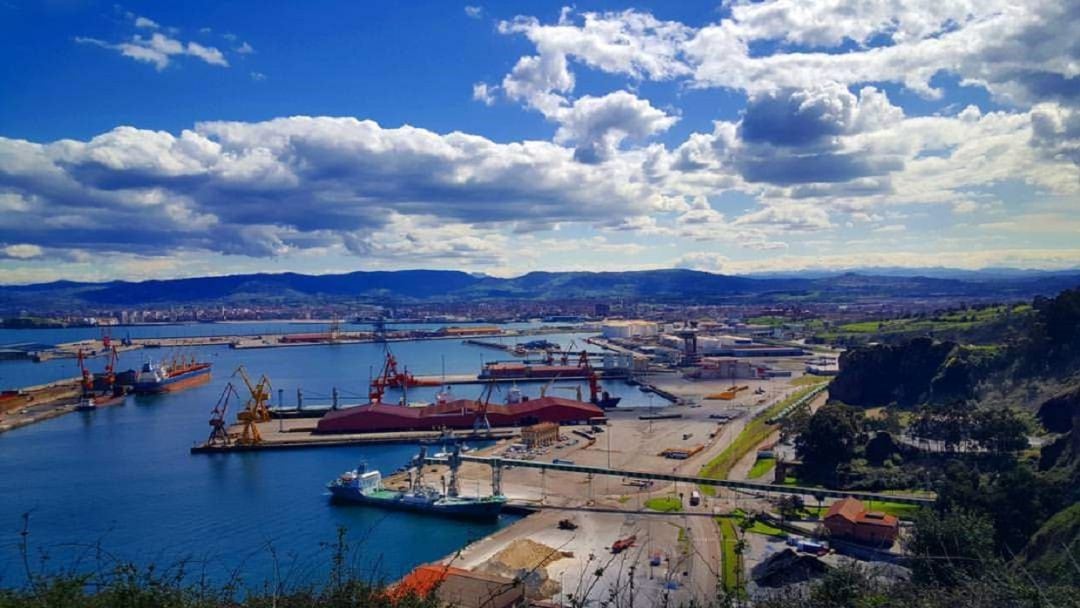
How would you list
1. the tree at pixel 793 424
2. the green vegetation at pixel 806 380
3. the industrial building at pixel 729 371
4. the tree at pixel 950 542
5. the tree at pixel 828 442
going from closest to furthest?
the tree at pixel 950 542 → the tree at pixel 828 442 → the tree at pixel 793 424 → the green vegetation at pixel 806 380 → the industrial building at pixel 729 371

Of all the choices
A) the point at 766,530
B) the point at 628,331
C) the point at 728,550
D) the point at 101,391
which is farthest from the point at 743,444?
the point at 628,331

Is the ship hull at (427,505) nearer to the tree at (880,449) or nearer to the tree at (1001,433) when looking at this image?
the tree at (880,449)

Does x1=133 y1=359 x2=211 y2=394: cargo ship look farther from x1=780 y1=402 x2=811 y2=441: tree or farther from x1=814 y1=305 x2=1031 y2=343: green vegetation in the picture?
x1=814 y1=305 x2=1031 y2=343: green vegetation

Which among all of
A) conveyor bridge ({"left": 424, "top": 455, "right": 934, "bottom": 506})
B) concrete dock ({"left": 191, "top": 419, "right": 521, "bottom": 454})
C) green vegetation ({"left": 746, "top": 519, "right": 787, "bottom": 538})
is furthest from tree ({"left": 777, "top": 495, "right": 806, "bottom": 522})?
concrete dock ({"left": 191, "top": 419, "right": 521, "bottom": 454})

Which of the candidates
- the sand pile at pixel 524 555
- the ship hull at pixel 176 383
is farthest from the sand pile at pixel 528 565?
the ship hull at pixel 176 383

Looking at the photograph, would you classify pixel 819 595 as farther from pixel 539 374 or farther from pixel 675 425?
pixel 539 374

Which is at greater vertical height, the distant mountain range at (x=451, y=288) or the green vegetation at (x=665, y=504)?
the distant mountain range at (x=451, y=288)
